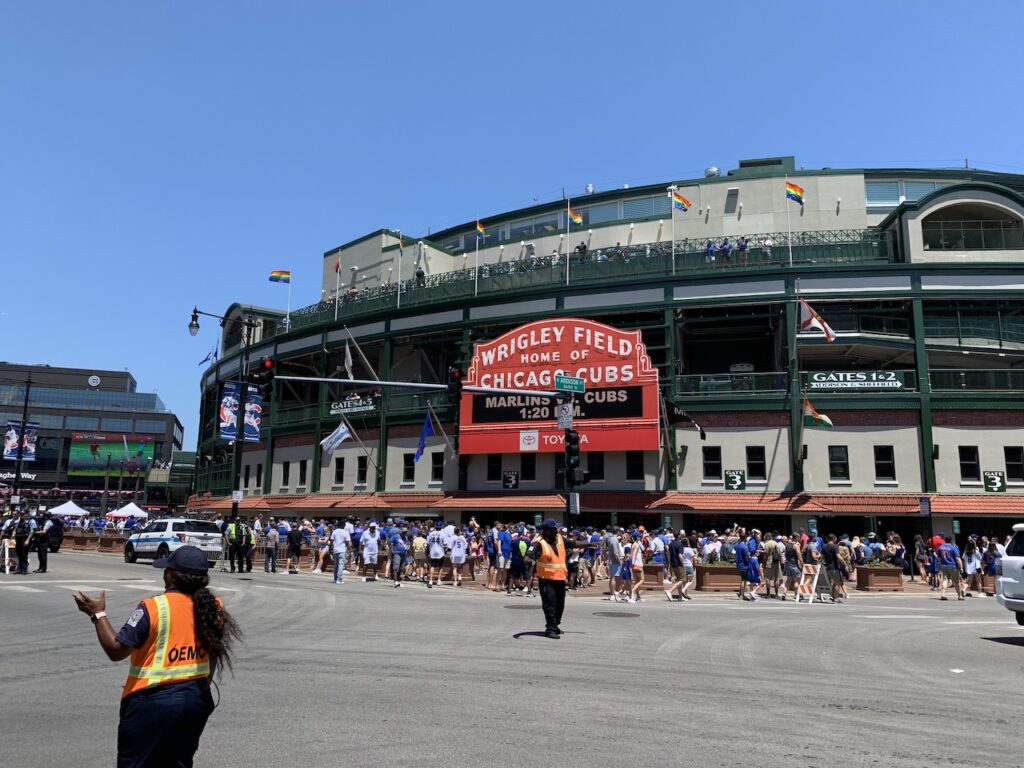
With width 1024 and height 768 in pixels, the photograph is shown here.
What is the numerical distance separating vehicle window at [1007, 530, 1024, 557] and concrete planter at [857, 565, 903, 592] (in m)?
10.9

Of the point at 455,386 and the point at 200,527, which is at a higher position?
the point at 455,386

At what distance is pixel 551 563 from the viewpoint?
1277cm

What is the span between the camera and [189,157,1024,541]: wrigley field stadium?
3272 centimetres

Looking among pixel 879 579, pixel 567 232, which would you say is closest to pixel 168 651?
pixel 879 579

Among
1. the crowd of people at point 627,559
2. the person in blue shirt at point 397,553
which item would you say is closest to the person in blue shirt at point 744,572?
the crowd of people at point 627,559

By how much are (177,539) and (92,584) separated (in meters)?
9.63

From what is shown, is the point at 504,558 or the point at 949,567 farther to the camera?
the point at 949,567

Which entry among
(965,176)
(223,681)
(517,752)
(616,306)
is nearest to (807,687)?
(517,752)

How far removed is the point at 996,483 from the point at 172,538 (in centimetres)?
3071

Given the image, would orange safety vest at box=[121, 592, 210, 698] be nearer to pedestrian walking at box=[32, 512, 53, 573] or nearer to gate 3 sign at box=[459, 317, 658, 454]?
pedestrian walking at box=[32, 512, 53, 573]

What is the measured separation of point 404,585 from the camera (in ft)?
78.7

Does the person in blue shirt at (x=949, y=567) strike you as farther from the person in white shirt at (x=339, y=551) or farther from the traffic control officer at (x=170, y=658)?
the traffic control officer at (x=170, y=658)

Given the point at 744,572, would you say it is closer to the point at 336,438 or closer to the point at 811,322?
the point at 811,322

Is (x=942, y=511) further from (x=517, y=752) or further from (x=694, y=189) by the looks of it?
(x=517, y=752)
